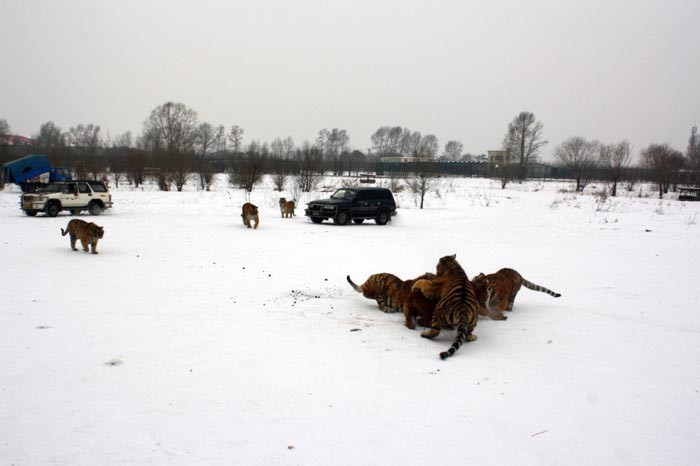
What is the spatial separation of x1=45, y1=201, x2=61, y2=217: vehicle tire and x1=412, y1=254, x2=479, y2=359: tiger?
21.1 m

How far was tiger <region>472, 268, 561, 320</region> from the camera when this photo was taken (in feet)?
22.8

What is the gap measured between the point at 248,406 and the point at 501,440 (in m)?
2.25

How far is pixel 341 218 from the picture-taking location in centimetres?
2219

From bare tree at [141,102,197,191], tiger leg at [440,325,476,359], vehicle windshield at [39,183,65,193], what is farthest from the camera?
bare tree at [141,102,197,191]

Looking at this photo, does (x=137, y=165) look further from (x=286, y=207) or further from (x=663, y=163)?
(x=663, y=163)

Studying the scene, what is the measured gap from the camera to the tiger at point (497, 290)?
22.8 ft

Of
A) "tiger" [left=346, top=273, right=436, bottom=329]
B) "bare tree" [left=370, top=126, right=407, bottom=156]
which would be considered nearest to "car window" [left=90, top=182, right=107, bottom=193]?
"tiger" [left=346, top=273, right=436, bottom=329]

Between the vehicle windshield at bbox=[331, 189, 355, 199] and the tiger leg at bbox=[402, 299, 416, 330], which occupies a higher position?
the vehicle windshield at bbox=[331, 189, 355, 199]

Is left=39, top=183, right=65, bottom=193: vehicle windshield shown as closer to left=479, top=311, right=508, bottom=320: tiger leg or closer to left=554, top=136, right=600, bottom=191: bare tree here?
left=479, top=311, right=508, bottom=320: tiger leg

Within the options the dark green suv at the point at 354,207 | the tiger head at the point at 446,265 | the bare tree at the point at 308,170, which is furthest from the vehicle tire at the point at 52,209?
the tiger head at the point at 446,265

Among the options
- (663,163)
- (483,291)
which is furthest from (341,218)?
(663,163)

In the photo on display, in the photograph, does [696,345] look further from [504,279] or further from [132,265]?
[132,265]

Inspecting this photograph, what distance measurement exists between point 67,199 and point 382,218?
49.9 ft

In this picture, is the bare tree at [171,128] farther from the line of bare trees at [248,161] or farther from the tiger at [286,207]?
the tiger at [286,207]
